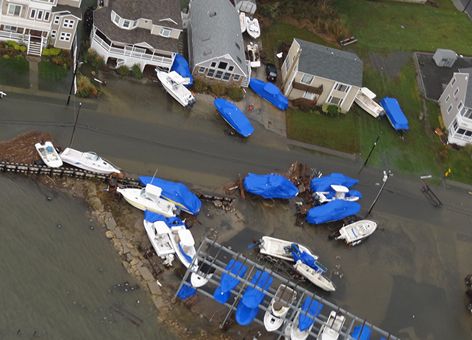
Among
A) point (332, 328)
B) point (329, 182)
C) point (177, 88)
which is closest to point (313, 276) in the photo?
point (332, 328)

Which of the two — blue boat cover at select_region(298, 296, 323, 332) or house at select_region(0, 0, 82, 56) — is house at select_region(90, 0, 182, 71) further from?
blue boat cover at select_region(298, 296, 323, 332)

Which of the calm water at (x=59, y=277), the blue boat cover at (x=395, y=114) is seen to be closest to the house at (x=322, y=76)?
the blue boat cover at (x=395, y=114)

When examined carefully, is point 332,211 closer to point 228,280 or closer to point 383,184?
point 383,184

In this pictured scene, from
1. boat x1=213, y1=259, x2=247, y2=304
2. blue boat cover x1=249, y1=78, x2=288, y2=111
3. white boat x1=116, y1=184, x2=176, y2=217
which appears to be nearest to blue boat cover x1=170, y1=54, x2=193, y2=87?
blue boat cover x1=249, y1=78, x2=288, y2=111

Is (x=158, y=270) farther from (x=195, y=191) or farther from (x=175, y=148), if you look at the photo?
(x=175, y=148)

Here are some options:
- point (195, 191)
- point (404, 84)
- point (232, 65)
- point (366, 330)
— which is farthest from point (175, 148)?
point (404, 84)

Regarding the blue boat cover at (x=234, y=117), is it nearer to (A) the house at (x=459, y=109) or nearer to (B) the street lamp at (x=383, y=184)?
(B) the street lamp at (x=383, y=184)
